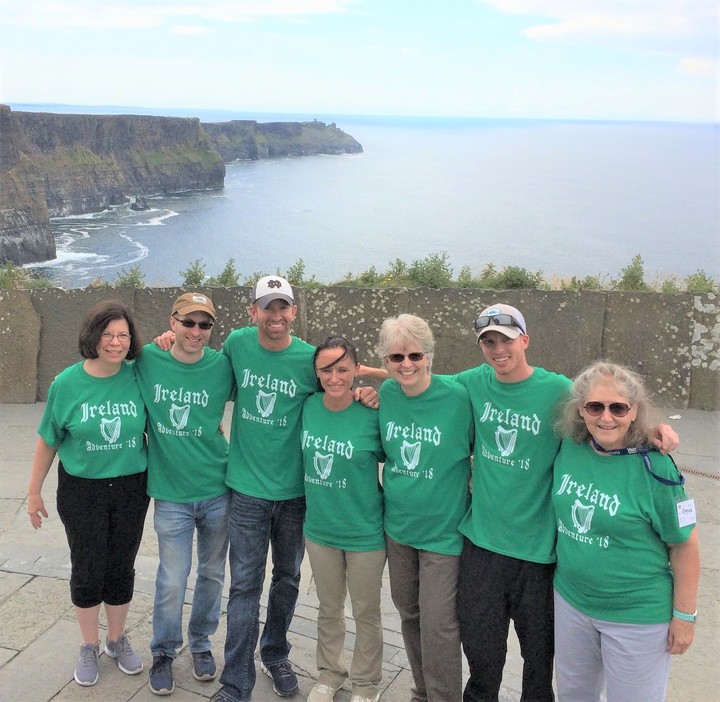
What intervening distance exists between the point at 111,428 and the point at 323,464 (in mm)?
1050

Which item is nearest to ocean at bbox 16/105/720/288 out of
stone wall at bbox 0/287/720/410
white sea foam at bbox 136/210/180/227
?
white sea foam at bbox 136/210/180/227

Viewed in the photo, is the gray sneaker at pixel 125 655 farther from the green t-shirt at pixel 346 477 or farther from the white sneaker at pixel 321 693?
the green t-shirt at pixel 346 477

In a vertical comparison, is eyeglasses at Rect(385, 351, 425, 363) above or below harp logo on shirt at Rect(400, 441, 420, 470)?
above

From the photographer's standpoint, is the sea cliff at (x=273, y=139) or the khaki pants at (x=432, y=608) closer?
the khaki pants at (x=432, y=608)

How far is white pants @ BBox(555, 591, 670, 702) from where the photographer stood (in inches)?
122

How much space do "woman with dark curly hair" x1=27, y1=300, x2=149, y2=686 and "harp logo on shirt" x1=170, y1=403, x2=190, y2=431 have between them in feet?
0.50

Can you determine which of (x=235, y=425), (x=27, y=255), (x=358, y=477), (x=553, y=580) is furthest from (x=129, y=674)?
(x=27, y=255)

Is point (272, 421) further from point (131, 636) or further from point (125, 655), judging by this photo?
point (131, 636)

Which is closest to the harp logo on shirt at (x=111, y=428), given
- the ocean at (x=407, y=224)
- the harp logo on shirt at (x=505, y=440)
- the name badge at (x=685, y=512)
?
the harp logo on shirt at (x=505, y=440)

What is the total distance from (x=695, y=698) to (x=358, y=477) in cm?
208

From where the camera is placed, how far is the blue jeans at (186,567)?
13.3 feet

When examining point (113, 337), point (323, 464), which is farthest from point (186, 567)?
point (113, 337)

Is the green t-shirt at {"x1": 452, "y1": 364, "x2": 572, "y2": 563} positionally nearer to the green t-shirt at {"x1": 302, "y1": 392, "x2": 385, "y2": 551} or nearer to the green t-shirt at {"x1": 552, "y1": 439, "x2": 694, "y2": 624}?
the green t-shirt at {"x1": 552, "y1": 439, "x2": 694, "y2": 624}

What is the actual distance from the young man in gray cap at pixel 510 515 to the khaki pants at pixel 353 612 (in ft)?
1.52
